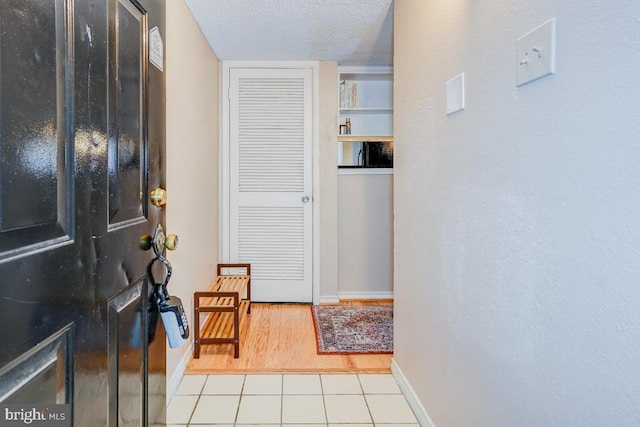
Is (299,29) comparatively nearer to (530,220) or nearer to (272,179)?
(272,179)

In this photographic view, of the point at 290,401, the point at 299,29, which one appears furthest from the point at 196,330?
the point at 299,29

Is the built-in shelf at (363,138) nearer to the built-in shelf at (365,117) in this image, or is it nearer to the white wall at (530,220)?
the built-in shelf at (365,117)

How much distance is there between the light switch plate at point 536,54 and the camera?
79 cm

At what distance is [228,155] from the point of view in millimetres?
3203

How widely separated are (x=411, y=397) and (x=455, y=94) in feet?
4.34

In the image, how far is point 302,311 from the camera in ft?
10.2

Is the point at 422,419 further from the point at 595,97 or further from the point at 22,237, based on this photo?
the point at 22,237

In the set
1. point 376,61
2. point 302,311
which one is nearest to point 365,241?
point 302,311

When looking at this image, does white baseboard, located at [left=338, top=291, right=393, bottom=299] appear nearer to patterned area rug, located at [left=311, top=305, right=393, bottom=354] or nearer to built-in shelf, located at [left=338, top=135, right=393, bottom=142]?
patterned area rug, located at [left=311, top=305, right=393, bottom=354]

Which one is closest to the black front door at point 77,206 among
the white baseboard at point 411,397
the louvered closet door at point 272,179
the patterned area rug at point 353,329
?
the white baseboard at point 411,397

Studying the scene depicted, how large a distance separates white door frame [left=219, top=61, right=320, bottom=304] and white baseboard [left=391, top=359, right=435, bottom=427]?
1.34 metres

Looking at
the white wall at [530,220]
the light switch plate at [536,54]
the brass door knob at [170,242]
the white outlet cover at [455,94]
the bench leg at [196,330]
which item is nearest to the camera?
A: the white wall at [530,220]

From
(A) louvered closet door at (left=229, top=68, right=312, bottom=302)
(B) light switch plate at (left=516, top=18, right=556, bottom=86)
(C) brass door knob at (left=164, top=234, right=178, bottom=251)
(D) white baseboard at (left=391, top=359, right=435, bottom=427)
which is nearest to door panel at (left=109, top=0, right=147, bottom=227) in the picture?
(C) brass door knob at (left=164, top=234, right=178, bottom=251)

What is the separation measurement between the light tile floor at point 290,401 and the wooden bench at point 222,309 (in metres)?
0.25
